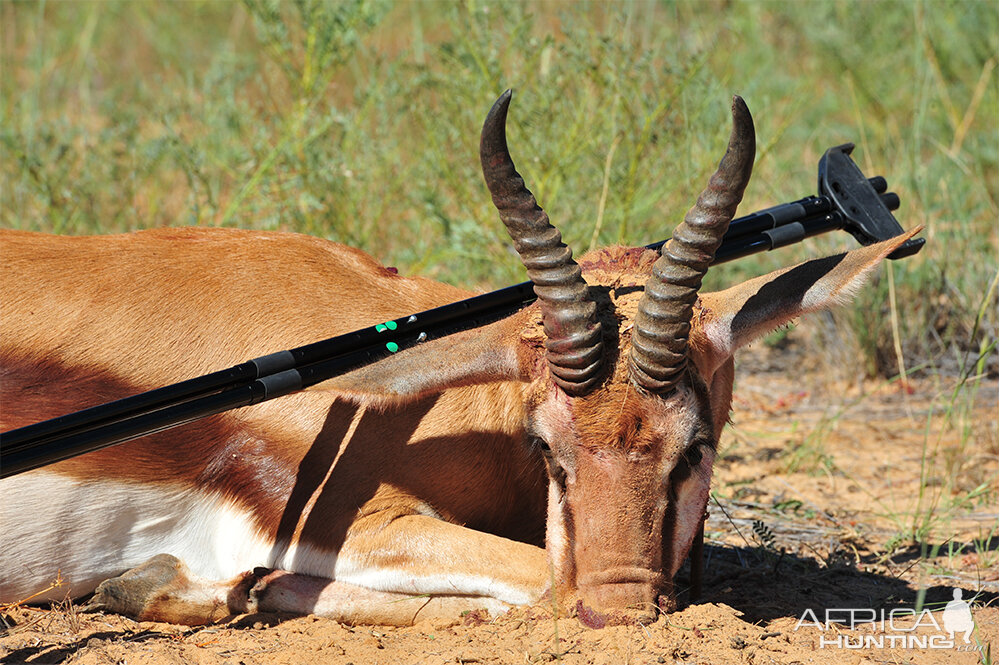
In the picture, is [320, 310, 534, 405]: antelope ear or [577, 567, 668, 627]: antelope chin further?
→ [320, 310, 534, 405]: antelope ear

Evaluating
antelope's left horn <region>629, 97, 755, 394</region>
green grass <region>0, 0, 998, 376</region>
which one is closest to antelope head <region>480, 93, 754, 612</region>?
antelope's left horn <region>629, 97, 755, 394</region>

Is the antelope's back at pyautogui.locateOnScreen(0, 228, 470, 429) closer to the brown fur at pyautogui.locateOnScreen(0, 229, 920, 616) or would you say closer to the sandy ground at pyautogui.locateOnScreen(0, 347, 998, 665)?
the brown fur at pyautogui.locateOnScreen(0, 229, 920, 616)

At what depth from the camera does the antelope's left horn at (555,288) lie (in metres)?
3.45

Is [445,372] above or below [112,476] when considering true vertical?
above

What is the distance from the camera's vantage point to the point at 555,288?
3508 millimetres

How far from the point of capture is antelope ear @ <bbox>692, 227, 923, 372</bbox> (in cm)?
355

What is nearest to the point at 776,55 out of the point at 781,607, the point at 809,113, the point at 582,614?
the point at 809,113

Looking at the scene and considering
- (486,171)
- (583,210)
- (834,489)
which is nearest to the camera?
(486,171)

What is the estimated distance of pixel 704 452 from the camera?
3.67 m

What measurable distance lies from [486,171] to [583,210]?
13.5 feet

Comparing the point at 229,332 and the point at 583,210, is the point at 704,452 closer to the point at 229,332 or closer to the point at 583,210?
the point at 229,332

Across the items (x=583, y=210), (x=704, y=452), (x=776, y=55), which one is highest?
(x=776, y=55)
